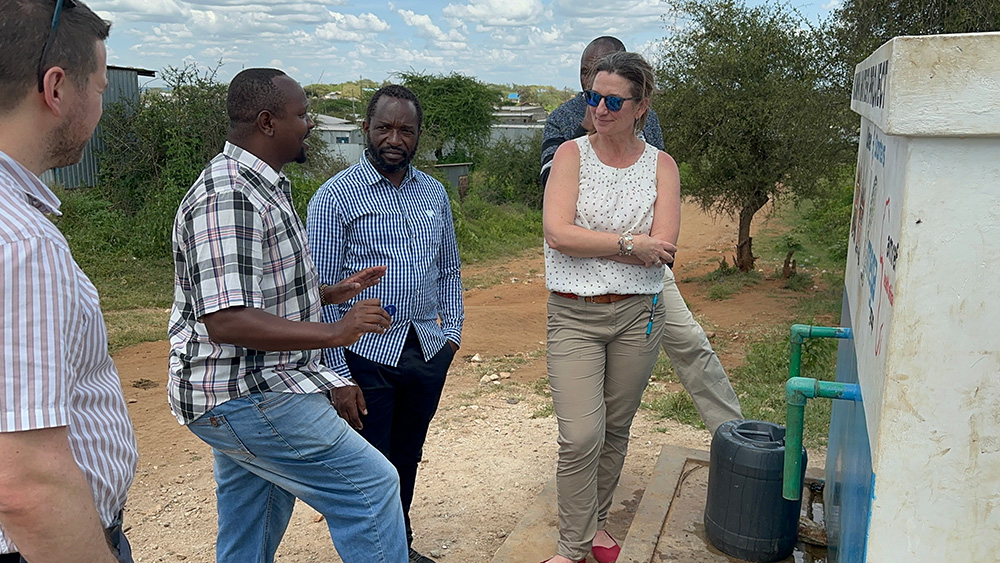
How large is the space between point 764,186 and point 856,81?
8114 mm

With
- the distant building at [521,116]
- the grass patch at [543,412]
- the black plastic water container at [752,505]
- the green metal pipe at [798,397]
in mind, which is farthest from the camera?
the distant building at [521,116]

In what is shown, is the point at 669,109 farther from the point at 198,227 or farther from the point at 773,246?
the point at 198,227

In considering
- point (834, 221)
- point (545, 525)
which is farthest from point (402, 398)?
point (834, 221)

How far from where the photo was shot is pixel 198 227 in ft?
7.39

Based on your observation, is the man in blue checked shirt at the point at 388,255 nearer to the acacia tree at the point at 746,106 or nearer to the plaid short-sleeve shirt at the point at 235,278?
the plaid short-sleeve shirt at the point at 235,278

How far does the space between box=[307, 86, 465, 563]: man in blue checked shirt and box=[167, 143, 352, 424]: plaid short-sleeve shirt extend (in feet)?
1.67

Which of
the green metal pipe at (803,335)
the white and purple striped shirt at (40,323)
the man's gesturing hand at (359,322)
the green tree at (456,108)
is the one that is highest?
the green tree at (456,108)

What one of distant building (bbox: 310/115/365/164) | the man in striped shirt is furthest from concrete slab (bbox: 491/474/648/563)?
distant building (bbox: 310/115/365/164)

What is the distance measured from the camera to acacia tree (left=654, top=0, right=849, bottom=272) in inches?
406

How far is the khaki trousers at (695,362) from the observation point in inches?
158

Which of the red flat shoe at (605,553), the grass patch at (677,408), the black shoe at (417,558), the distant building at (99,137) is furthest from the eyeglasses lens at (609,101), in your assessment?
the distant building at (99,137)

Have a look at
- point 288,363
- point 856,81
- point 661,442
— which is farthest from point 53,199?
point 661,442

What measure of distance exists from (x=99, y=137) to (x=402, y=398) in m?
11.3

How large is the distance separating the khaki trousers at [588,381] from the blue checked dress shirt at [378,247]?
0.53 meters
